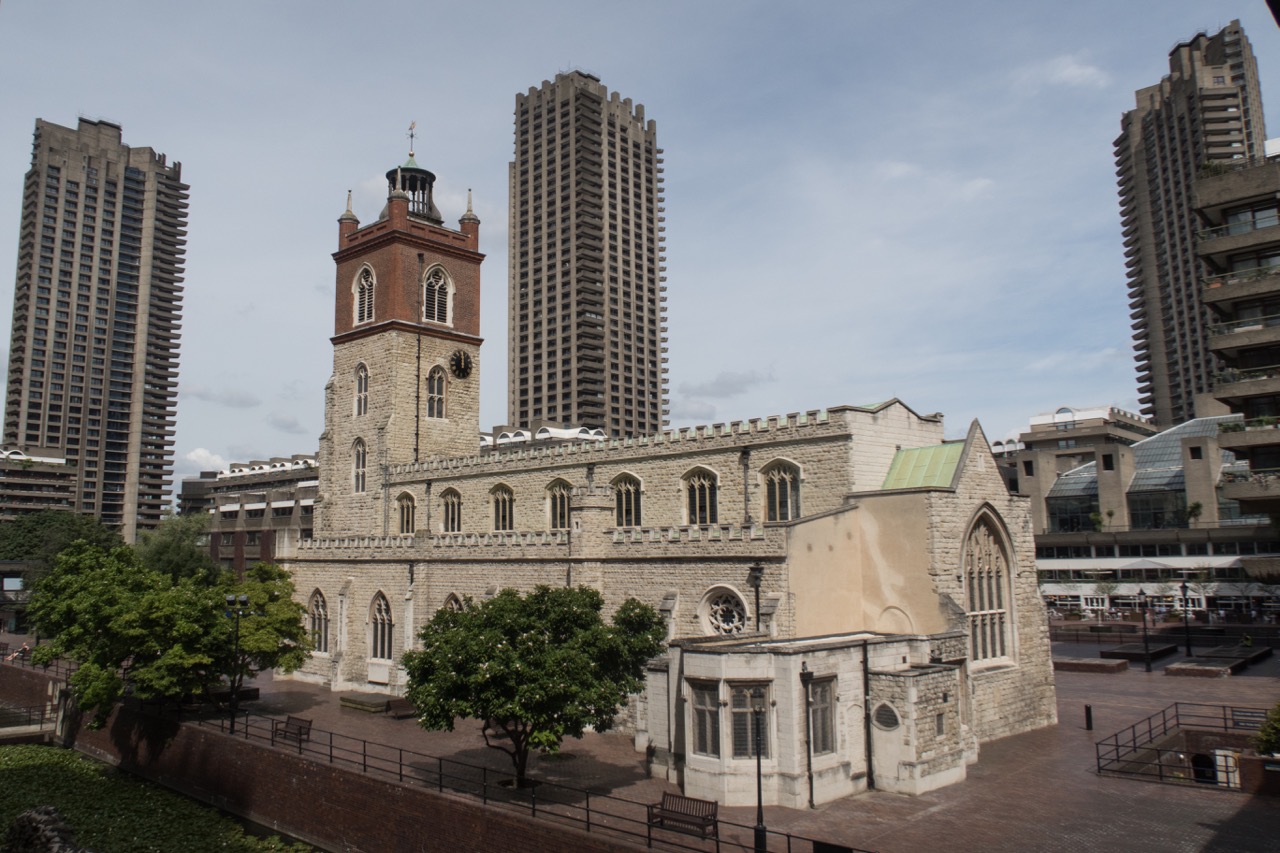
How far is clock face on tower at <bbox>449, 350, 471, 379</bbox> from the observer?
52.6 m

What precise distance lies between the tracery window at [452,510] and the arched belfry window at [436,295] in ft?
34.4

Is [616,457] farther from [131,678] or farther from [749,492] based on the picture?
[131,678]

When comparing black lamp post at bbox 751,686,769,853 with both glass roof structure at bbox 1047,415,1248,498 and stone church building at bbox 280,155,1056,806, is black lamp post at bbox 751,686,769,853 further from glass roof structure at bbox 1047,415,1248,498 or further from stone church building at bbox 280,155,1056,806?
glass roof structure at bbox 1047,415,1248,498

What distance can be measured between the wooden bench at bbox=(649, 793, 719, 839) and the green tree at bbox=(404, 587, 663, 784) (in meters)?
3.47

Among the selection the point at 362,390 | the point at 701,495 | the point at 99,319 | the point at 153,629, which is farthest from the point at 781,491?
the point at 99,319

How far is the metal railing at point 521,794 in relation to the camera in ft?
62.7

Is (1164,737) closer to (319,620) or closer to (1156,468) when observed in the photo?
(319,620)

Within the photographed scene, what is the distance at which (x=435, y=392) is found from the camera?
2048 inches

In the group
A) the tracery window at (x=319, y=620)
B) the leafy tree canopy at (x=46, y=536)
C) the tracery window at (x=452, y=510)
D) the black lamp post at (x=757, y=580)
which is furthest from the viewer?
the leafy tree canopy at (x=46, y=536)

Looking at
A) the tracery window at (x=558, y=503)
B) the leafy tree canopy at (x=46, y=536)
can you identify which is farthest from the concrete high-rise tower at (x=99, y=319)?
the tracery window at (x=558, y=503)

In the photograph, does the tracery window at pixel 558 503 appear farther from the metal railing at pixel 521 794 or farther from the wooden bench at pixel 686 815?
the wooden bench at pixel 686 815

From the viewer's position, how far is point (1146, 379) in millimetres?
131250

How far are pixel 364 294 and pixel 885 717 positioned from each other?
39.2 metres

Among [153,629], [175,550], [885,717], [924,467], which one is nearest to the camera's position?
[885,717]
